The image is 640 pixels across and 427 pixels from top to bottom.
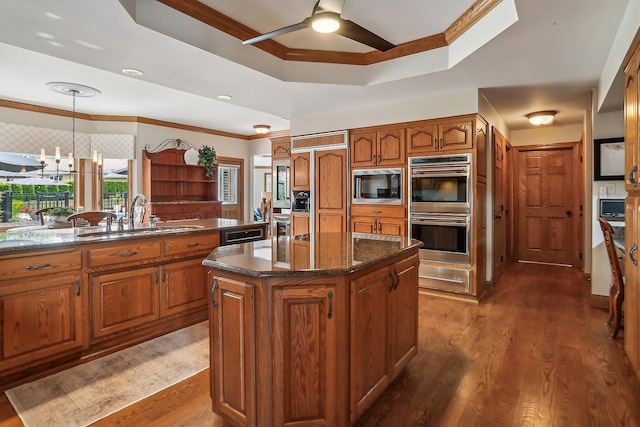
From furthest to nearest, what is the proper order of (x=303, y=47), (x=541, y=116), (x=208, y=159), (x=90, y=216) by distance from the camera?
(x=208, y=159), (x=541, y=116), (x=90, y=216), (x=303, y=47)

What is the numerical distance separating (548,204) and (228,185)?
681 cm

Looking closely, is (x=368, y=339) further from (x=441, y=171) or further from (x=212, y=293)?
(x=441, y=171)

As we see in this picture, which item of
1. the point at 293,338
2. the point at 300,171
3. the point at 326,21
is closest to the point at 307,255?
the point at 293,338

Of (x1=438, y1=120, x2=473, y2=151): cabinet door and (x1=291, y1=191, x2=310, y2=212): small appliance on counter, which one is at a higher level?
(x1=438, y1=120, x2=473, y2=151): cabinet door

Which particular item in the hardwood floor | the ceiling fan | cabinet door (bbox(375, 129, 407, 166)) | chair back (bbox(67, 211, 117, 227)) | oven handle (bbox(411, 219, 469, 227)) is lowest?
the hardwood floor

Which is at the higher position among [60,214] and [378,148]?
[378,148]

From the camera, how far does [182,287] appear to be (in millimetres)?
3141

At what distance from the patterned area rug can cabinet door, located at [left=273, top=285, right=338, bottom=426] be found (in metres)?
1.06

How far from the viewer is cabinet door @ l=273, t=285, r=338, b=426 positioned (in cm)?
158

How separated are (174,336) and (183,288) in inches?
16.1

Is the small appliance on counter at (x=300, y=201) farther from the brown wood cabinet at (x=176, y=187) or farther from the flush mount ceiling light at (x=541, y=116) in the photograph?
the flush mount ceiling light at (x=541, y=116)

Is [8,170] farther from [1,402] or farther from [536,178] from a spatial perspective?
[536,178]

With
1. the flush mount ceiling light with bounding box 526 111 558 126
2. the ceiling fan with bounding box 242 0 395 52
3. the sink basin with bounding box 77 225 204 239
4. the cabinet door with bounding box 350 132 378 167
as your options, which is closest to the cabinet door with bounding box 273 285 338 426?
the ceiling fan with bounding box 242 0 395 52

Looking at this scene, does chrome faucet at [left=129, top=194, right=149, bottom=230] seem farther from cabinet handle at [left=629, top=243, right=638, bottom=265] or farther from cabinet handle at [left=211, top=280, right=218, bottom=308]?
cabinet handle at [left=629, top=243, right=638, bottom=265]
